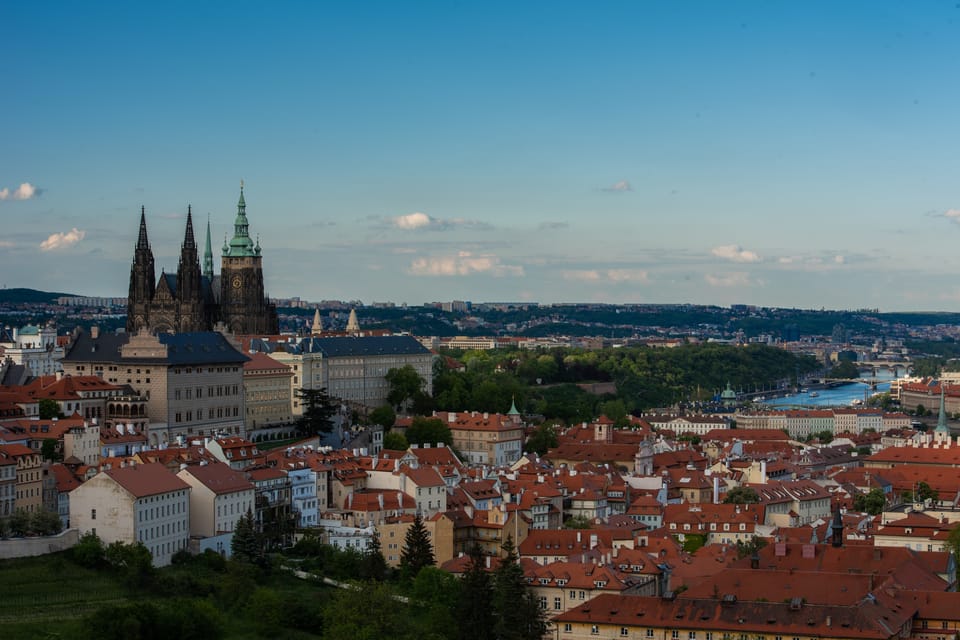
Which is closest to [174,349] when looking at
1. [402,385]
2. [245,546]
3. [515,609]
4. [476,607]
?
[402,385]

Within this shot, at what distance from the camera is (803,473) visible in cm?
10281

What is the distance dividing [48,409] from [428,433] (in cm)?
2355

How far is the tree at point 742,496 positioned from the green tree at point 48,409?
3196 centimetres

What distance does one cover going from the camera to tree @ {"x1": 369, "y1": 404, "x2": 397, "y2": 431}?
331 feet

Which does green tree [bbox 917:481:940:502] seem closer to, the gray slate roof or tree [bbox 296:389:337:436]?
tree [bbox 296:389:337:436]

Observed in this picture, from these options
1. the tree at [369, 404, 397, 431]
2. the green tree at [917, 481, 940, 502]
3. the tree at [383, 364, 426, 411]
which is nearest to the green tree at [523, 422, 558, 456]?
the tree at [369, 404, 397, 431]

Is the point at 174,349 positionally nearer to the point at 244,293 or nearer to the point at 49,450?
the point at 49,450

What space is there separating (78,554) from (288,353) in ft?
146

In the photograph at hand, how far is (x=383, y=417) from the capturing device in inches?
3976

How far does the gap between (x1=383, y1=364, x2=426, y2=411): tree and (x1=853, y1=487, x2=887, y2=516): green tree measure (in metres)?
30.3

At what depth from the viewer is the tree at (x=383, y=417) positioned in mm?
100812

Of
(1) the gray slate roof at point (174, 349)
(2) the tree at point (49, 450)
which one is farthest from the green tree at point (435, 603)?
(1) the gray slate roof at point (174, 349)

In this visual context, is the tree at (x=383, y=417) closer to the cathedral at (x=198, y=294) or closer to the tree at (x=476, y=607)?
the cathedral at (x=198, y=294)

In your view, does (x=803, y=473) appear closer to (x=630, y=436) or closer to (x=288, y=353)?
(x=630, y=436)
